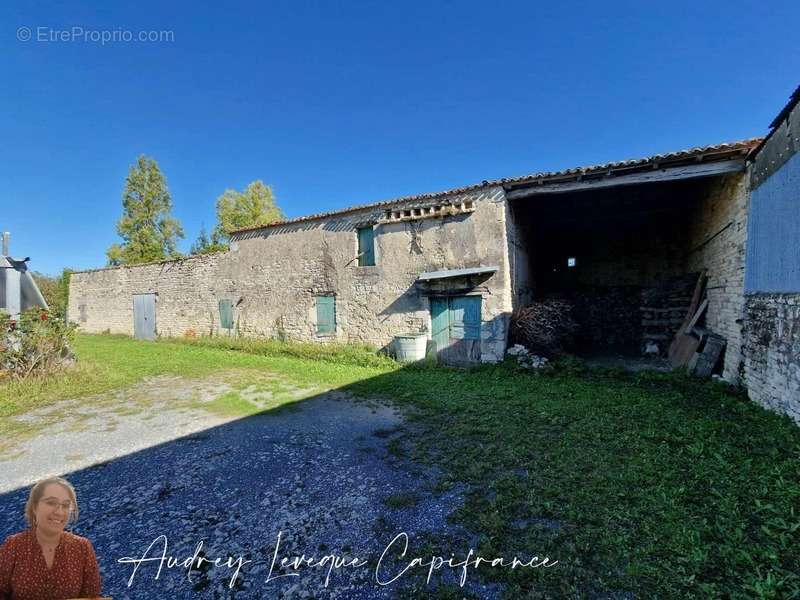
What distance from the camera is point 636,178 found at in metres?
7.04

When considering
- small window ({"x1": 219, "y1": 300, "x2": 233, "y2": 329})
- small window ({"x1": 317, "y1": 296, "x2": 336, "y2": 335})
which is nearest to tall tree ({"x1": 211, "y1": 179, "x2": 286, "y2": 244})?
small window ({"x1": 219, "y1": 300, "x2": 233, "y2": 329})

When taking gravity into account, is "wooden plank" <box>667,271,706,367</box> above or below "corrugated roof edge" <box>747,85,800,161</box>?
below

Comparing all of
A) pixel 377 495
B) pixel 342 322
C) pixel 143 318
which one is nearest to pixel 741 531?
pixel 377 495

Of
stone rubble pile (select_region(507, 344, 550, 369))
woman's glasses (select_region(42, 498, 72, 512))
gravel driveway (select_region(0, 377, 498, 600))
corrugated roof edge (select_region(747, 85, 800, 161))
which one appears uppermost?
corrugated roof edge (select_region(747, 85, 800, 161))

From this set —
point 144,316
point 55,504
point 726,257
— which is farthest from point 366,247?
point 144,316

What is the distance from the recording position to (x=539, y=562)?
92.0 inches

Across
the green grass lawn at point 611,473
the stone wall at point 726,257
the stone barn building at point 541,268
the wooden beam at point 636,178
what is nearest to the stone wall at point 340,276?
the stone barn building at point 541,268

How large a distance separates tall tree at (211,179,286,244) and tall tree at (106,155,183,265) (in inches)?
141

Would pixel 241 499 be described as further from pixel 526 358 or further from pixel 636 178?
pixel 636 178

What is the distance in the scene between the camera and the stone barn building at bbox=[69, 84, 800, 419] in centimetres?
515

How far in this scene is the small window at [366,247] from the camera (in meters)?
9.98

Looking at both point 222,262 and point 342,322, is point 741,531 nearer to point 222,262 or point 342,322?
point 342,322

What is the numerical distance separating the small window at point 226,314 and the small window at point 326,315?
165 inches

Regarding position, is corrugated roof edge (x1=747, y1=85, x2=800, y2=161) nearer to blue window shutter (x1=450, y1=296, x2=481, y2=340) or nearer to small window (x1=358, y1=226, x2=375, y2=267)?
blue window shutter (x1=450, y1=296, x2=481, y2=340)
